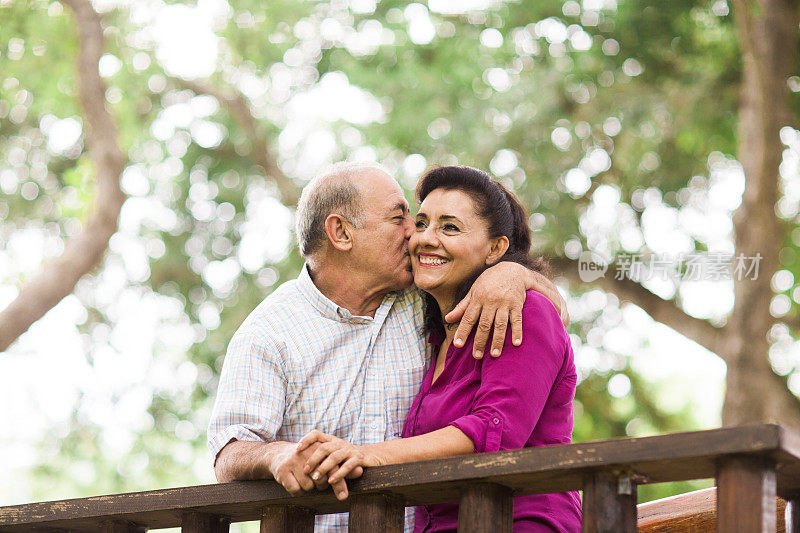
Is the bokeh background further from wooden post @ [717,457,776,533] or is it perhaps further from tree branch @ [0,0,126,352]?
wooden post @ [717,457,776,533]

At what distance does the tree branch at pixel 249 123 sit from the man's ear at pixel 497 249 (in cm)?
599

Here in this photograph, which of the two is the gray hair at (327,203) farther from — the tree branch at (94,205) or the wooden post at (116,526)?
the tree branch at (94,205)

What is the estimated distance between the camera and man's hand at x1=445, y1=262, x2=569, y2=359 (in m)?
2.06

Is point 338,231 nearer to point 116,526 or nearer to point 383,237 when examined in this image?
point 383,237

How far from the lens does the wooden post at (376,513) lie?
171cm

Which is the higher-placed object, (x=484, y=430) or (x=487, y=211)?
(x=487, y=211)

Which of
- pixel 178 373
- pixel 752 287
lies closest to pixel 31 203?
pixel 178 373

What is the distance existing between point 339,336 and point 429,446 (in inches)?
26.7

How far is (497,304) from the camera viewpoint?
6.92 feet

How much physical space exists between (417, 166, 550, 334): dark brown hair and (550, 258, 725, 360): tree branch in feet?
13.5

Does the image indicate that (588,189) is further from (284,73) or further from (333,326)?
(333,326)

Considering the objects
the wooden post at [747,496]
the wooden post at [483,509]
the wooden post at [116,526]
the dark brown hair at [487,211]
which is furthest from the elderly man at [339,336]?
the wooden post at [747,496]

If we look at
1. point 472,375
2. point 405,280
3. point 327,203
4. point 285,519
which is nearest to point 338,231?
point 327,203

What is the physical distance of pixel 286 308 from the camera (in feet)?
8.18
